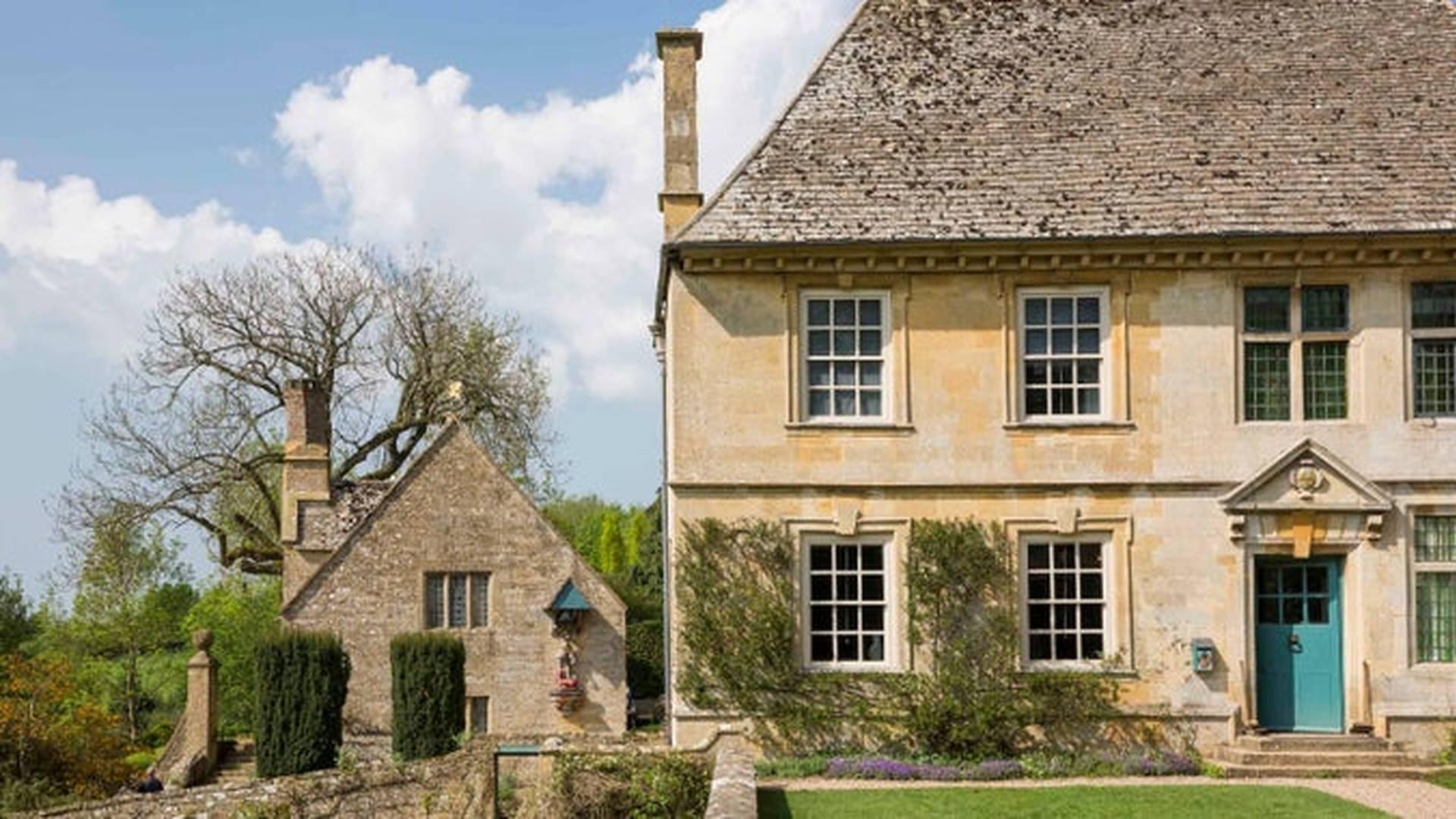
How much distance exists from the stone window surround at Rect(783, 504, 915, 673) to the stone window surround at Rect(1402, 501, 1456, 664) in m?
6.53

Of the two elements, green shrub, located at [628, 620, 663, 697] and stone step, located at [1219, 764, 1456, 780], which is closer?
stone step, located at [1219, 764, 1456, 780]

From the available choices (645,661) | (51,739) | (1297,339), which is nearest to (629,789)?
(1297,339)

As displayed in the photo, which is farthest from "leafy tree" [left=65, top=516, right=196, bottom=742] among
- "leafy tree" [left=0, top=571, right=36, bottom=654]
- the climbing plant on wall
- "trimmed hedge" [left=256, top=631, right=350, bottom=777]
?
the climbing plant on wall

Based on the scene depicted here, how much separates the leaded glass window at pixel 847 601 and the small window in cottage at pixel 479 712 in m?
13.8

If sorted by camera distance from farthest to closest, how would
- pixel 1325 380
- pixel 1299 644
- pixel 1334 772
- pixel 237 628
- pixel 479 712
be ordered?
pixel 237 628, pixel 479 712, pixel 1325 380, pixel 1299 644, pixel 1334 772

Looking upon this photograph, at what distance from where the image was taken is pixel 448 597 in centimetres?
3238

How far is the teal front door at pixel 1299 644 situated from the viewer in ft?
65.5

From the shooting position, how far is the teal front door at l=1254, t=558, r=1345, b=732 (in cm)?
1995

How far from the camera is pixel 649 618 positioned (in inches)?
1822

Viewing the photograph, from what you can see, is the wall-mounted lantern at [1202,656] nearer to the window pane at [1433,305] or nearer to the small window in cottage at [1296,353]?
the small window in cottage at [1296,353]

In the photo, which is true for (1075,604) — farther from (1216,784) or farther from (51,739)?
(51,739)

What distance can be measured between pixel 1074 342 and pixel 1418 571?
5375 mm

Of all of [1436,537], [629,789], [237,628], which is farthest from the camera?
[237,628]

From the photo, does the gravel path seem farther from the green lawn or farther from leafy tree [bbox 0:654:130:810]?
leafy tree [bbox 0:654:130:810]
